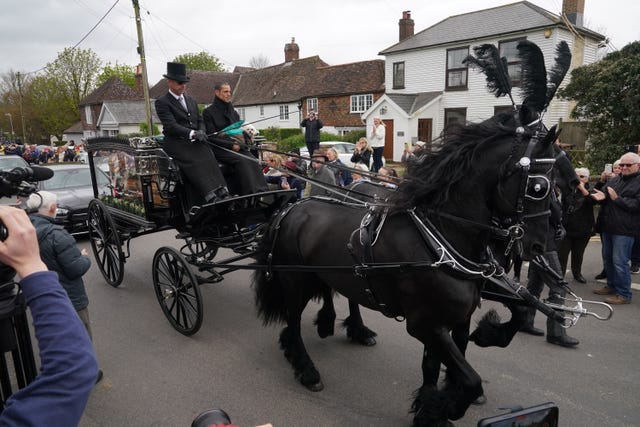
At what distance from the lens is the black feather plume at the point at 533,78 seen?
A: 9.54 ft

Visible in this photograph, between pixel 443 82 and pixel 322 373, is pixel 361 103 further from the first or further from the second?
pixel 322 373

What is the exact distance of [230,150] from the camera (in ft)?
17.1

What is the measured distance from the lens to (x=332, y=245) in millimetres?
3666

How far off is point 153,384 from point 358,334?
2.03 meters

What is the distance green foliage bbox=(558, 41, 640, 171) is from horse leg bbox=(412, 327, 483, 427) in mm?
11102

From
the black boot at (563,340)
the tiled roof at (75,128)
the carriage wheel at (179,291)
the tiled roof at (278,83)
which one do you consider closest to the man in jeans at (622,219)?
the black boot at (563,340)

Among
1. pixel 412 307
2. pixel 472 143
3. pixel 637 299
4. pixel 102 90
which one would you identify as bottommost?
pixel 637 299

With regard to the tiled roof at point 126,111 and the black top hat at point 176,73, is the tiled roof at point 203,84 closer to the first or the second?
the tiled roof at point 126,111

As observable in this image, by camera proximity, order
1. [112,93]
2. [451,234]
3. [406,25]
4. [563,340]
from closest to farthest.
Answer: [451,234] → [563,340] → [406,25] → [112,93]

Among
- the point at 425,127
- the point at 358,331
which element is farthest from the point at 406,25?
the point at 358,331

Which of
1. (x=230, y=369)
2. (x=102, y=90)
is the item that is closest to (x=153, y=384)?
(x=230, y=369)

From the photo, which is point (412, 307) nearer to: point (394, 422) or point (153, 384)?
point (394, 422)

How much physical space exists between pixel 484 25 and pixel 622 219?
785 inches

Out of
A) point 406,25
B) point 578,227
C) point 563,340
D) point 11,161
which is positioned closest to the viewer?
point 563,340
